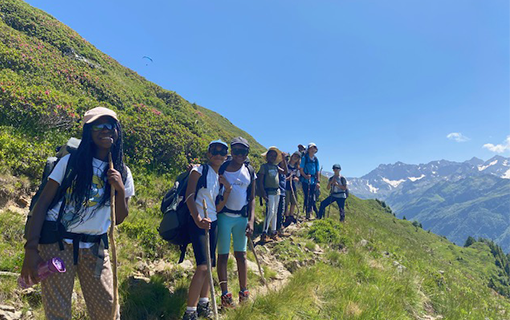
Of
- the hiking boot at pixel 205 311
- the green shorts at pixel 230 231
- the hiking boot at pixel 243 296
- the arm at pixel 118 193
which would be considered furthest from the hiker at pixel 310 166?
the arm at pixel 118 193

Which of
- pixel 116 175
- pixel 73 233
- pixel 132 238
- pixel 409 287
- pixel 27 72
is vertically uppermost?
pixel 27 72

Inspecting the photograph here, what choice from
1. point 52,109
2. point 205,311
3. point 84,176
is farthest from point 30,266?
point 52,109

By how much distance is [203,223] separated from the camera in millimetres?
3693

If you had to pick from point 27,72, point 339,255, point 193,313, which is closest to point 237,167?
point 193,313

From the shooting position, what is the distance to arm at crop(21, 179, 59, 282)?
228 cm

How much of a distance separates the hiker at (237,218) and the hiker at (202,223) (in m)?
0.22

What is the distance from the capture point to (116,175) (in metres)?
2.76

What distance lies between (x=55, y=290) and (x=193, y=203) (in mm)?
1746

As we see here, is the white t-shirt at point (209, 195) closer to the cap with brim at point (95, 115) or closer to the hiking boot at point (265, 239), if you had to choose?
the cap with brim at point (95, 115)

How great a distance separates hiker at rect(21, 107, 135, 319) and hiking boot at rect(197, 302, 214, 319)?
154 centimetres

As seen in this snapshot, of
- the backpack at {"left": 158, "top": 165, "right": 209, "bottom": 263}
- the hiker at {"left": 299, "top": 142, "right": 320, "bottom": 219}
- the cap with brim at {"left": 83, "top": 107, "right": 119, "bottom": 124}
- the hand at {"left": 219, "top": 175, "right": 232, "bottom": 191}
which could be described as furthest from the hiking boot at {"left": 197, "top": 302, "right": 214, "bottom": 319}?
the hiker at {"left": 299, "top": 142, "right": 320, "bottom": 219}

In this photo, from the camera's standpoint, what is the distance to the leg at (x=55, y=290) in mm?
2459

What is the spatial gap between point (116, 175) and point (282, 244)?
641 centimetres

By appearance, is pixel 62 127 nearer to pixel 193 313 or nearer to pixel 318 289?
pixel 193 313
